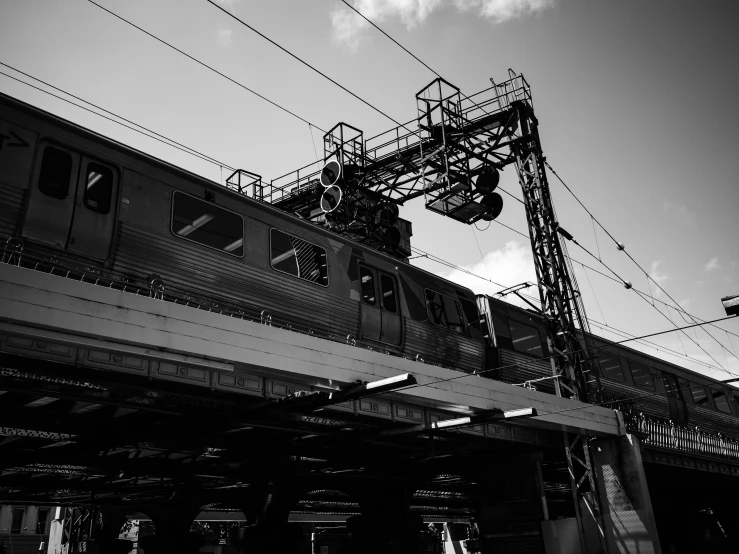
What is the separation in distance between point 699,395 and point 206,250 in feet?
80.1

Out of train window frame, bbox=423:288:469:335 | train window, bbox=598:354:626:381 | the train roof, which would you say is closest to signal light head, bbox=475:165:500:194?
train window frame, bbox=423:288:469:335

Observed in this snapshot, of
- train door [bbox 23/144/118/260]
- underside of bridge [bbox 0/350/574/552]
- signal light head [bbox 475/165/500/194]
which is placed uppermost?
signal light head [bbox 475/165/500/194]

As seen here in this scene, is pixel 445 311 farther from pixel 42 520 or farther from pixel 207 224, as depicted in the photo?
pixel 42 520

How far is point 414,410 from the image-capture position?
10.3m

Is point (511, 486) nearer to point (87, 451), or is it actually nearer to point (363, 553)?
point (363, 553)

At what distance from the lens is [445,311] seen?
586 inches

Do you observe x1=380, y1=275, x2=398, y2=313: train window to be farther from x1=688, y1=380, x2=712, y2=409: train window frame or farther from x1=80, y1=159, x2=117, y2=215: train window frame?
x1=688, y1=380, x2=712, y2=409: train window frame

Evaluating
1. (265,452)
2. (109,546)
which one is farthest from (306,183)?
(109,546)

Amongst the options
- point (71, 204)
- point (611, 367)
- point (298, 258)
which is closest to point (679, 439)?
point (611, 367)

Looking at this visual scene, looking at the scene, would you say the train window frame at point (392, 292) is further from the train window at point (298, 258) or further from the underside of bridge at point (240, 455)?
the underside of bridge at point (240, 455)

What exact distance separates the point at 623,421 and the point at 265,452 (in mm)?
7658

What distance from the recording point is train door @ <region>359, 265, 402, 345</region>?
12.4 meters

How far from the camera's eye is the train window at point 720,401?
90.6 ft

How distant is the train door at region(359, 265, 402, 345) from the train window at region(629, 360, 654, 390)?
12.7 m
